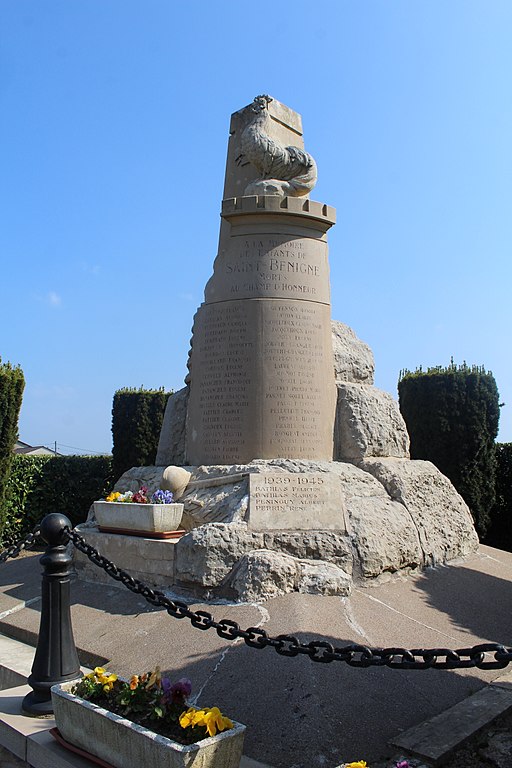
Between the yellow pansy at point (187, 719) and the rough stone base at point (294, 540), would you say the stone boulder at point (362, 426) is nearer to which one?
the rough stone base at point (294, 540)

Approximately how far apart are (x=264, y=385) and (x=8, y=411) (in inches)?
200

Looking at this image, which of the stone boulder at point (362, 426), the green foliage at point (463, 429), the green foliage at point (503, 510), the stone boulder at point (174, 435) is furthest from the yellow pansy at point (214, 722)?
the green foliage at point (503, 510)

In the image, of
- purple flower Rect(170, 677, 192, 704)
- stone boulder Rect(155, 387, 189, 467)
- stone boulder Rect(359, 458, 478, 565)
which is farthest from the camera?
stone boulder Rect(155, 387, 189, 467)

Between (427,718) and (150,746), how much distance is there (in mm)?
1589

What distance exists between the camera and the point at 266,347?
6.66 metres

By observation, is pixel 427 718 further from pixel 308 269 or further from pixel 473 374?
pixel 473 374

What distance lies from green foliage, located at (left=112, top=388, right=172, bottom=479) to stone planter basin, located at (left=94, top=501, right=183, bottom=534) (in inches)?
248

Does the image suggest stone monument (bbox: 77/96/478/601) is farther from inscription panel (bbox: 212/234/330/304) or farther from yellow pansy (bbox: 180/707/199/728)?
yellow pansy (bbox: 180/707/199/728)

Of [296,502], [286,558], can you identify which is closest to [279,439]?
[296,502]

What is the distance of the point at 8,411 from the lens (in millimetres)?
9984

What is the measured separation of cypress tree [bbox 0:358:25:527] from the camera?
32.6 feet

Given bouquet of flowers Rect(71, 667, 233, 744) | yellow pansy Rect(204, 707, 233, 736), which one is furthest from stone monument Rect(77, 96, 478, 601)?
yellow pansy Rect(204, 707, 233, 736)

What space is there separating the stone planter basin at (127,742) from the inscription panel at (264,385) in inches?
135

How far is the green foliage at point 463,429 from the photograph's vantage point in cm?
1141
